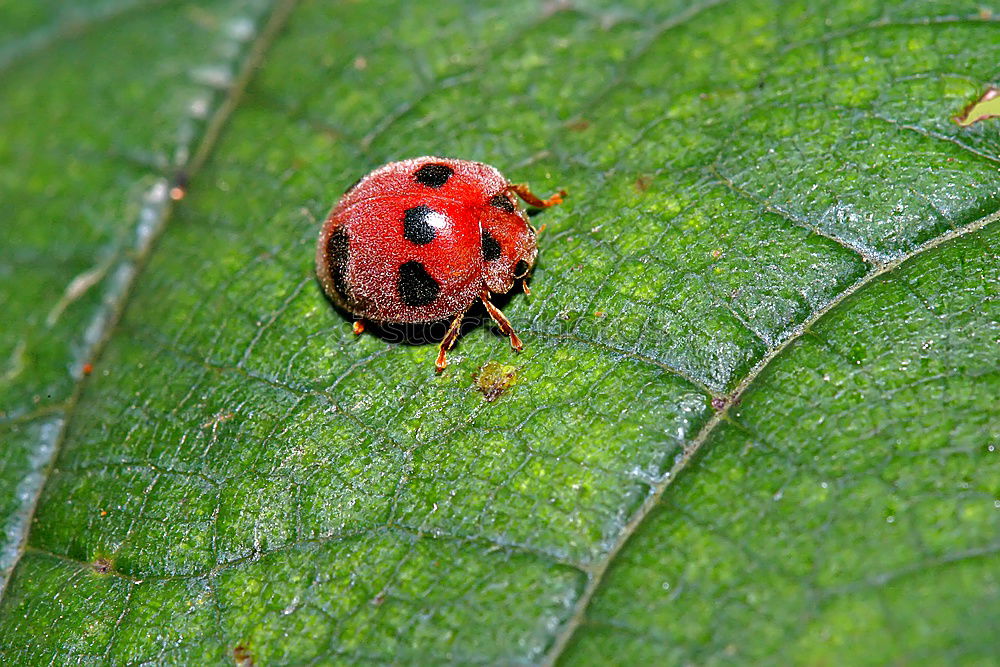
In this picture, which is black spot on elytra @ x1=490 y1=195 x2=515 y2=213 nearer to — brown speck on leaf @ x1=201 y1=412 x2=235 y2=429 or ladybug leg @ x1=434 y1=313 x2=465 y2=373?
ladybug leg @ x1=434 y1=313 x2=465 y2=373

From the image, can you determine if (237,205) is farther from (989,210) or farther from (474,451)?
(989,210)

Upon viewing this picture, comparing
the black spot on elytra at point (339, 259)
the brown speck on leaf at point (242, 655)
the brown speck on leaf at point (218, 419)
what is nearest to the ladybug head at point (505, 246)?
the black spot on elytra at point (339, 259)

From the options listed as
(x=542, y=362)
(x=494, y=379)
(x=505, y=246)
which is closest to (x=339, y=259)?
(x=505, y=246)

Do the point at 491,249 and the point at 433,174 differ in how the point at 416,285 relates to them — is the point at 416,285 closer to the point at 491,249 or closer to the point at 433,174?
the point at 491,249

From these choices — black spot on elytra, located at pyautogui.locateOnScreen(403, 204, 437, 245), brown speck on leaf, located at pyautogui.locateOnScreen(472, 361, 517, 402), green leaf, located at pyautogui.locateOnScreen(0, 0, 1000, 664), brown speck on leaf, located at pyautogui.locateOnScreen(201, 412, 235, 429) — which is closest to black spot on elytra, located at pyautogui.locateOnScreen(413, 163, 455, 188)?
black spot on elytra, located at pyautogui.locateOnScreen(403, 204, 437, 245)

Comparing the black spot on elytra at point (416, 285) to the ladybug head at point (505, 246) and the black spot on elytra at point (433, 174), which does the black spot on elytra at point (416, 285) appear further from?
the black spot on elytra at point (433, 174)

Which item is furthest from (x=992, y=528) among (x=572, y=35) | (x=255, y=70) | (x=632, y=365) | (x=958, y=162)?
(x=255, y=70)

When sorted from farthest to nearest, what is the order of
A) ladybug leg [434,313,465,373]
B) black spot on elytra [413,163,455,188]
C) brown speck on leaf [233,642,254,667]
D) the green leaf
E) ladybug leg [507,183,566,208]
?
ladybug leg [507,183,566,208]
black spot on elytra [413,163,455,188]
ladybug leg [434,313,465,373]
brown speck on leaf [233,642,254,667]
the green leaf
